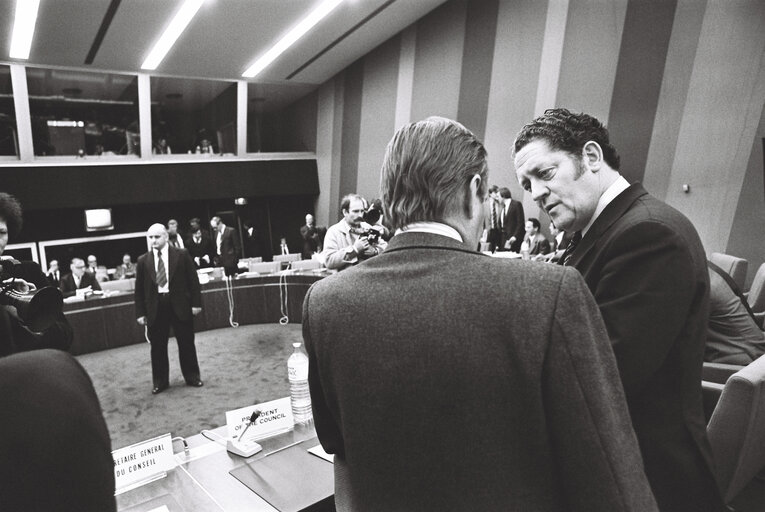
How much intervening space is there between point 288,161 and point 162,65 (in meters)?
3.62

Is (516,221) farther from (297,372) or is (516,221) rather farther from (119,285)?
(297,372)

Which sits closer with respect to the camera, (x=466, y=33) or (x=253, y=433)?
(x=253, y=433)

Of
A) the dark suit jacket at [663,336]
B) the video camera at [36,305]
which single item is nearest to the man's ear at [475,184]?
the dark suit jacket at [663,336]

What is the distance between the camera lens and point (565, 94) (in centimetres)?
789

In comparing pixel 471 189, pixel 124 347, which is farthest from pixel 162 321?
pixel 471 189

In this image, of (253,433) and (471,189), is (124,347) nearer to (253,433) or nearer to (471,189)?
(253,433)

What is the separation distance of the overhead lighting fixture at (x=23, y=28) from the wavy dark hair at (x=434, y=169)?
7.70 m

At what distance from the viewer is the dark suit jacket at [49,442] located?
611 mm

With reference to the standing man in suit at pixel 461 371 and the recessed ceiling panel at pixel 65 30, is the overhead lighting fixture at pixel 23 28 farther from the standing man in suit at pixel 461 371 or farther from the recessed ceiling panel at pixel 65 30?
the standing man in suit at pixel 461 371

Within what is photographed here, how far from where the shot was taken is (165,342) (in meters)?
4.76

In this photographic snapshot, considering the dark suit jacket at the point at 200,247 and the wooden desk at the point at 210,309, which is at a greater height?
the dark suit jacket at the point at 200,247

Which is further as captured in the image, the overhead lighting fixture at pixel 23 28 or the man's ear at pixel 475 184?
the overhead lighting fixture at pixel 23 28

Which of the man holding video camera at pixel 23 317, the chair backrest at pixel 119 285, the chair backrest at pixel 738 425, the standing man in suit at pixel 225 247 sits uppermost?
the man holding video camera at pixel 23 317

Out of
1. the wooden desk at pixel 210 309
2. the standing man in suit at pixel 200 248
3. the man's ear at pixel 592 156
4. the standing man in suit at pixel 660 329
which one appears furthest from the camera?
the standing man in suit at pixel 200 248
